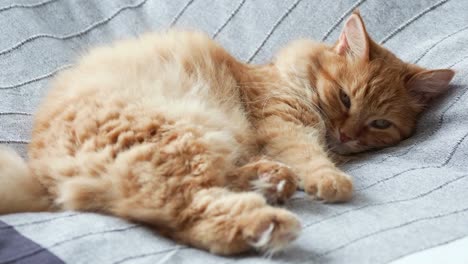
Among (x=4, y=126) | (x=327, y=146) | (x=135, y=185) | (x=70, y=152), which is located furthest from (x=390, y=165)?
(x=4, y=126)

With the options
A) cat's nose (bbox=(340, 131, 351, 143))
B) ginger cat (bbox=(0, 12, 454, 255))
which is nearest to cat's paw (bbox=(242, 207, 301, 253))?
ginger cat (bbox=(0, 12, 454, 255))

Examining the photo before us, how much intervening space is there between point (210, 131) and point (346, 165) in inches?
23.5

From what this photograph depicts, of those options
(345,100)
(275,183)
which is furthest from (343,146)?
(275,183)

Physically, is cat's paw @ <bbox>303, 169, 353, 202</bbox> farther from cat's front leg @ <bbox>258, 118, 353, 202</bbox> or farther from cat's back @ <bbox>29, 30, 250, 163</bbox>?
cat's back @ <bbox>29, 30, 250, 163</bbox>

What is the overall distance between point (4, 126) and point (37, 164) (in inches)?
19.7

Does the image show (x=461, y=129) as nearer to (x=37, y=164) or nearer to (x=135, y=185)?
(x=135, y=185)

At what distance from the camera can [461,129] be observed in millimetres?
1881

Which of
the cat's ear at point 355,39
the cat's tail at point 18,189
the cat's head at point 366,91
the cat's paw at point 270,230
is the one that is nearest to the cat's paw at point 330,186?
the cat's paw at point 270,230

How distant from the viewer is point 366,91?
2010mm

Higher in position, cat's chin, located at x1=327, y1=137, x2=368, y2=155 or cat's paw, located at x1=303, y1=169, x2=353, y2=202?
cat's paw, located at x1=303, y1=169, x2=353, y2=202

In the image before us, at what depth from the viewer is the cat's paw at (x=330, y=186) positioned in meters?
1.57

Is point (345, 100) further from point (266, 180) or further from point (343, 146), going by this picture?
point (266, 180)

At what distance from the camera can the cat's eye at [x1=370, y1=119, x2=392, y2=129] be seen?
205 cm

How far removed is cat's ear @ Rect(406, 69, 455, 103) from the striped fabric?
5cm
